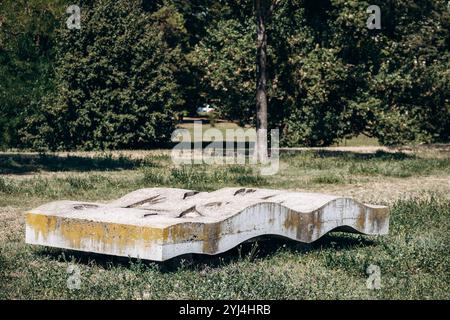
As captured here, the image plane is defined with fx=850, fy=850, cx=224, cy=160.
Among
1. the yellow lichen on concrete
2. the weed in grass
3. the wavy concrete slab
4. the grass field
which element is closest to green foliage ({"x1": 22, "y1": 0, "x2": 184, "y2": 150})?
the weed in grass

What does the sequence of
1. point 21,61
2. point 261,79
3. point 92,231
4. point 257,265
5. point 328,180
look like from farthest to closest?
1. point 261,79
2. point 21,61
3. point 328,180
4. point 257,265
5. point 92,231

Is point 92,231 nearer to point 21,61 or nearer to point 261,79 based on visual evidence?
point 21,61

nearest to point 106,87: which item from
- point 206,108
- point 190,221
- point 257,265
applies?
point 206,108

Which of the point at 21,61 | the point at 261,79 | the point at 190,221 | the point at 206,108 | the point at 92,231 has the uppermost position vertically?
the point at 21,61

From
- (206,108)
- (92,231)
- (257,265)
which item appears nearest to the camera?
(92,231)

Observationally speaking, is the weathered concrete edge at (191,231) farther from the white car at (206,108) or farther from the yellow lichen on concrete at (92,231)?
the white car at (206,108)

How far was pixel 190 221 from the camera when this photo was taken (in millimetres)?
7695

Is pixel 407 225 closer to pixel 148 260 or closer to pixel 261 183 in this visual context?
pixel 148 260

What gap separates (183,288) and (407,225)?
460 cm

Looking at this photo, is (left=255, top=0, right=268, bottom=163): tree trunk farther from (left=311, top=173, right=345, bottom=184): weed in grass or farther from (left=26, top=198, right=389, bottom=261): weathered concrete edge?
(left=26, top=198, right=389, bottom=261): weathered concrete edge

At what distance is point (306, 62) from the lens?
27703mm

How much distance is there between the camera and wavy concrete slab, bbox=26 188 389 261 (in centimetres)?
765

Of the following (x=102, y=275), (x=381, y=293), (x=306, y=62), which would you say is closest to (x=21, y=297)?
(x=102, y=275)
